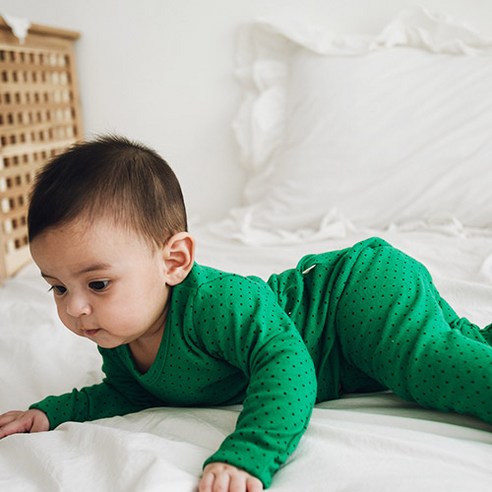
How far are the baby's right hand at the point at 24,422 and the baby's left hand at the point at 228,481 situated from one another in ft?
1.07

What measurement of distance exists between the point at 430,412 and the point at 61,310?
44cm

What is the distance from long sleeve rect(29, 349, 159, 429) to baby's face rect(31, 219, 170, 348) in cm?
15

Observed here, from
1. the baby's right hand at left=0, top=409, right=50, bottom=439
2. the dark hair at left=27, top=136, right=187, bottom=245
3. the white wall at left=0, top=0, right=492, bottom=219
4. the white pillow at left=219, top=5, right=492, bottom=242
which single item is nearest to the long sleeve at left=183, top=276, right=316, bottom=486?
the dark hair at left=27, top=136, right=187, bottom=245

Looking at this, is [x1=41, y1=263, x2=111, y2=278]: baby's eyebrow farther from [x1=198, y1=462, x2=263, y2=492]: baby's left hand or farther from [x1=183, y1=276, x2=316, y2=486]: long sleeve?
[x1=198, y1=462, x2=263, y2=492]: baby's left hand

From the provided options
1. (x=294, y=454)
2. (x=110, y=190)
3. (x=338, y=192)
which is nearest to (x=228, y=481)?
(x=294, y=454)

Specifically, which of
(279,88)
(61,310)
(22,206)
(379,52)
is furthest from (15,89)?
(61,310)

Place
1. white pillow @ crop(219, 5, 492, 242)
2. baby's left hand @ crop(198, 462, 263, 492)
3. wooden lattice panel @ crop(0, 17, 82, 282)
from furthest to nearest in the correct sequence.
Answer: wooden lattice panel @ crop(0, 17, 82, 282), white pillow @ crop(219, 5, 492, 242), baby's left hand @ crop(198, 462, 263, 492)

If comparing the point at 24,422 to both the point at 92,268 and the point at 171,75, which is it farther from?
the point at 171,75

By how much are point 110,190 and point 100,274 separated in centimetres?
10

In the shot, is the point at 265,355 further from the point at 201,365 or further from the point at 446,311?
the point at 446,311

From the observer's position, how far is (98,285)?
757mm

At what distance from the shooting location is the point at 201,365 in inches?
32.7

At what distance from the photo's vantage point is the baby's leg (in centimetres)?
73

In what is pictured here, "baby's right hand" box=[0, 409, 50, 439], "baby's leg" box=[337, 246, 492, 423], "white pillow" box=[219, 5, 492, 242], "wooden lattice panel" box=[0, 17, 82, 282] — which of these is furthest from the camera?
"wooden lattice panel" box=[0, 17, 82, 282]
